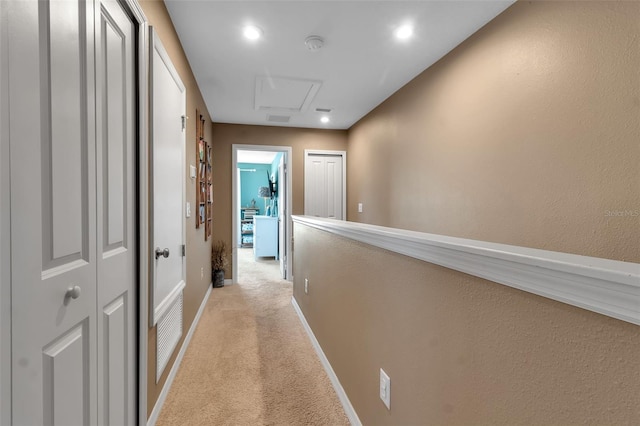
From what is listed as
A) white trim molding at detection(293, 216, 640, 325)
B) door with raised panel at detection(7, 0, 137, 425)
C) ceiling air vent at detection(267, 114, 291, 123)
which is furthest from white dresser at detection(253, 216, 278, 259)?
white trim molding at detection(293, 216, 640, 325)

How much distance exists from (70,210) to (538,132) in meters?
2.19

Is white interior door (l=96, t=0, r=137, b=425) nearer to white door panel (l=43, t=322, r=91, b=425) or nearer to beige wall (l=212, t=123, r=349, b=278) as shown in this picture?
white door panel (l=43, t=322, r=91, b=425)

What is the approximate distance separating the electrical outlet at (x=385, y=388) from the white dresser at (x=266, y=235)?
5227 mm

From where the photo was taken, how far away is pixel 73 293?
2.83 ft

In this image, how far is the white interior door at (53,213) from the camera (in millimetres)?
676

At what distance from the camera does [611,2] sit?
131 cm

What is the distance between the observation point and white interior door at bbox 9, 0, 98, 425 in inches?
26.6

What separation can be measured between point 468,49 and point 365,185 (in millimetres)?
2144

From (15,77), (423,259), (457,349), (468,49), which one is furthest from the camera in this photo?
(468,49)

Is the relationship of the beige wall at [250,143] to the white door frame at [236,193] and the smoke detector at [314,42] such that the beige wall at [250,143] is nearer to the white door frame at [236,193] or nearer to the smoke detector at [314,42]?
the white door frame at [236,193]

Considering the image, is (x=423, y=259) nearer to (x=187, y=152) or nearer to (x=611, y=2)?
(x=611, y=2)

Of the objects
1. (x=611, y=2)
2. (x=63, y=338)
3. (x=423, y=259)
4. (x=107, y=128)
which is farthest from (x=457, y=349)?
(x=611, y=2)

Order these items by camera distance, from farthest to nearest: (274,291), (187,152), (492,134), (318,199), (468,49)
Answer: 1. (318,199)
2. (274,291)
3. (187,152)
4. (468,49)
5. (492,134)

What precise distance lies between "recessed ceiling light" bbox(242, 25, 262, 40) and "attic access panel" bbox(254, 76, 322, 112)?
67cm
